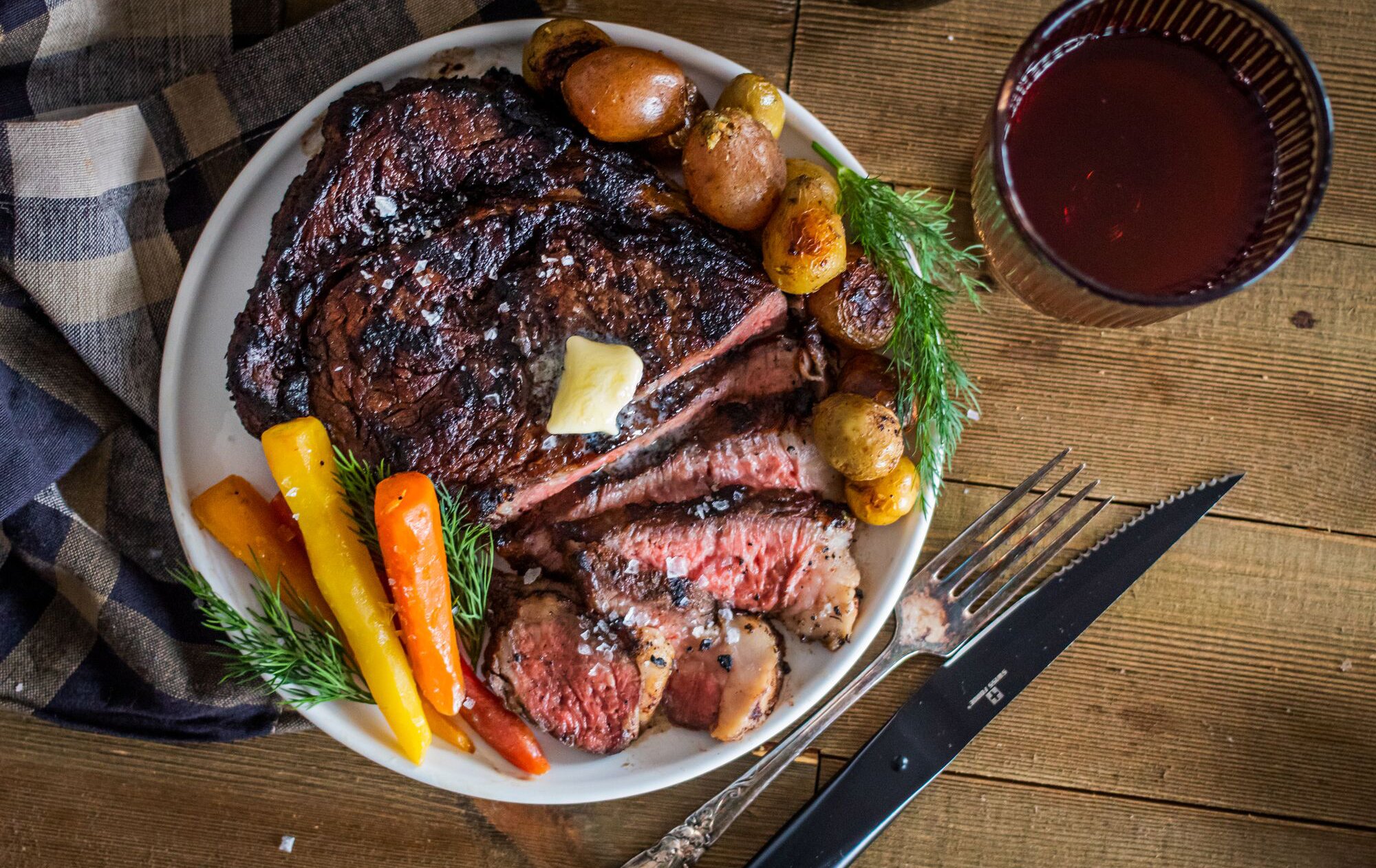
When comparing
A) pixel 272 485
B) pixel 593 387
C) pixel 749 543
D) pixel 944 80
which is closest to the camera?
pixel 593 387

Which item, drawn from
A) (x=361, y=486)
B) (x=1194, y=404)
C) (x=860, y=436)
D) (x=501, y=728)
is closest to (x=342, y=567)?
(x=361, y=486)

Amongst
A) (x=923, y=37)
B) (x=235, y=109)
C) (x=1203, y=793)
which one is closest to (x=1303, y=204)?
(x=923, y=37)

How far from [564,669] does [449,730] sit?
0.37 metres

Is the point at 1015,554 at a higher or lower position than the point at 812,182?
lower

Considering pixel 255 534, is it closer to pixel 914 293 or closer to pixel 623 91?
pixel 623 91

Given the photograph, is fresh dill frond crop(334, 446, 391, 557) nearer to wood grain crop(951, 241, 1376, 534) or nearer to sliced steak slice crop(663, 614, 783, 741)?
sliced steak slice crop(663, 614, 783, 741)

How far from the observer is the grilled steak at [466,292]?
2004mm

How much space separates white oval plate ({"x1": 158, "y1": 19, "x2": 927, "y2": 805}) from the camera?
214 cm

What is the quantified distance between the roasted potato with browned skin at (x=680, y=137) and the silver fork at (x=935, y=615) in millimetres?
1222

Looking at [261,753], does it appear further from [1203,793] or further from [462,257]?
[1203,793]

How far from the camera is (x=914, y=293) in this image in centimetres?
204

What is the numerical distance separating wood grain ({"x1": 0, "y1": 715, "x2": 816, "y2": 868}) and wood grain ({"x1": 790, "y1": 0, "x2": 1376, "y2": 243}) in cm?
177

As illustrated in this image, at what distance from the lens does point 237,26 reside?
2.40m

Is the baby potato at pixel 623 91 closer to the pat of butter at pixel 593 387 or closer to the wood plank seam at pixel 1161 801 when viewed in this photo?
the pat of butter at pixel 593 387
